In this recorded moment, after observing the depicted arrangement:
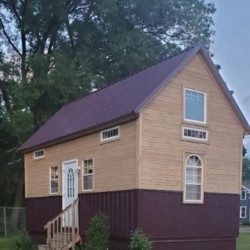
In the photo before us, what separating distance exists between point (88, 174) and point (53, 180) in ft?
10.4

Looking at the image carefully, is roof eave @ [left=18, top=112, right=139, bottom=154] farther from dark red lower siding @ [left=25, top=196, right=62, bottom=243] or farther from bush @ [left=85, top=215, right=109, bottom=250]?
bush @ [left=85, top=215, right=109, bottom=250]

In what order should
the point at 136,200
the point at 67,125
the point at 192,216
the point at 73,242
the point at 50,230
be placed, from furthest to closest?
the point at 67,125 → the point at 50,230 → the point at 73,242 → the point at 192,216 → the point at 136,200

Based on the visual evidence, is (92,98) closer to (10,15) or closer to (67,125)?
(67,125)

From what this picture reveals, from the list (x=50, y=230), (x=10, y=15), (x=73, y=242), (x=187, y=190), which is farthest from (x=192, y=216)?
(x=10, y=15)

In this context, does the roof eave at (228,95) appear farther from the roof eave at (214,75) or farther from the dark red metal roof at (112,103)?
the dark red metal roof at (112,103)

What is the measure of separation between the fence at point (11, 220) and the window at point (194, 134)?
16.4 meters

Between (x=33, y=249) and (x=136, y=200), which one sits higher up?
(x=136, y=200)

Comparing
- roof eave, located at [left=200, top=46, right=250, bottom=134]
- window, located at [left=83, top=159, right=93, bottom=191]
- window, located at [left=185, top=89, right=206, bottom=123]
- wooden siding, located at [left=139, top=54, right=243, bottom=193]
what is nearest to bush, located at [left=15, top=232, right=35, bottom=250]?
window, located at [left=83, top=159, right=93, bottom=191]

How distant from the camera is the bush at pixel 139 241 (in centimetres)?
1447

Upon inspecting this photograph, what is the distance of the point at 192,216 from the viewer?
16188 millimetres

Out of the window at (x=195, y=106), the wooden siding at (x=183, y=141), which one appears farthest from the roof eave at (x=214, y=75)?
the window at (x=195, y=106)

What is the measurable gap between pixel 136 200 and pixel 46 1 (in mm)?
22391

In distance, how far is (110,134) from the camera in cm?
1666

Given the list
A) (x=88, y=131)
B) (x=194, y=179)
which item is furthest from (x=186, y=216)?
(x=88, y=131)
